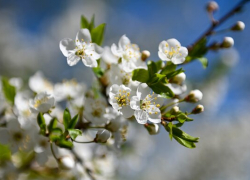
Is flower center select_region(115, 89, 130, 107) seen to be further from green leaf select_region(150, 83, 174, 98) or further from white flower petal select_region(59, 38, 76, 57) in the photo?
white flower petal select_region(59, 38, 76, 57)

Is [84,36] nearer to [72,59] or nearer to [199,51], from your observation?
[72,59]

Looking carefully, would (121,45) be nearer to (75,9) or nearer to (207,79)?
(207,79)

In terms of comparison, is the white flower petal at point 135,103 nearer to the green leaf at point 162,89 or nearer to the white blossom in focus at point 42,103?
the green leaf at point 162,89

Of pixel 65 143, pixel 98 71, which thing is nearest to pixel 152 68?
pixel 98 71

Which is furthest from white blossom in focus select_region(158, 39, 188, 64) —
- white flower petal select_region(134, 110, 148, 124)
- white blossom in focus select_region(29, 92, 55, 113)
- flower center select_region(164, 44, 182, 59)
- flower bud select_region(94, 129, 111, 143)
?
white blossom in focus select_region(29, 92, 55, 113)

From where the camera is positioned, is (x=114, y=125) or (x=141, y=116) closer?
(x=141, y=116)

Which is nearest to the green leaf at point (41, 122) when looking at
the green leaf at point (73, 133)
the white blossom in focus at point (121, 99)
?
the green leaf at point (73, 133)
